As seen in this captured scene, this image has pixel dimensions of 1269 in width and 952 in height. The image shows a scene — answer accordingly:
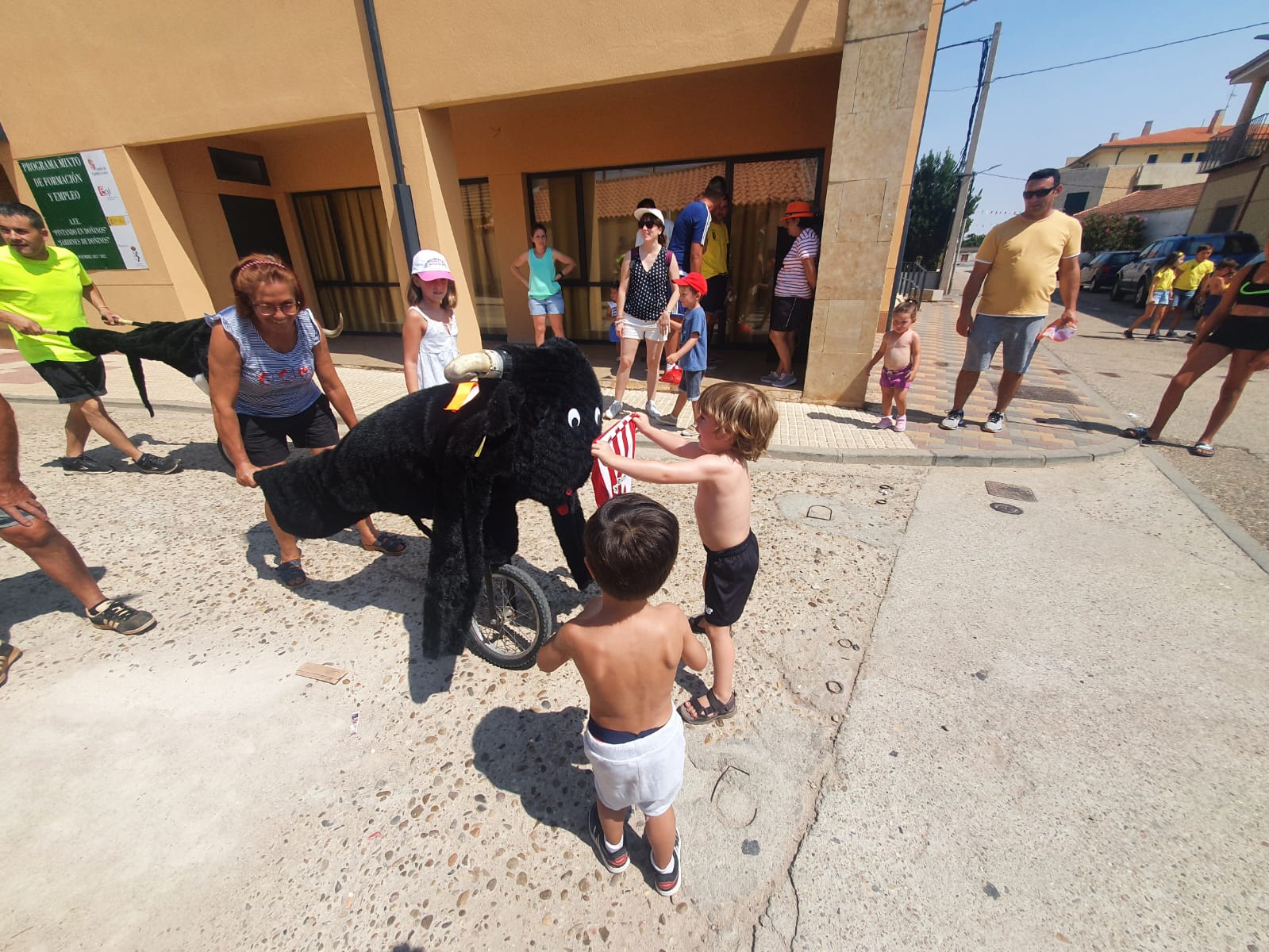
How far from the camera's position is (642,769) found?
5.06 ft

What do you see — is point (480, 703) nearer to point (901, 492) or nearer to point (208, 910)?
point (208, 910)

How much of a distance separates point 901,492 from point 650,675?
11.8 feet

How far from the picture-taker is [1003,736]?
2186 mm

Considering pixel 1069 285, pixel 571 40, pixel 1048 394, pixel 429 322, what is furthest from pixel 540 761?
pixel 1048 394

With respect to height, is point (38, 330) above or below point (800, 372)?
above

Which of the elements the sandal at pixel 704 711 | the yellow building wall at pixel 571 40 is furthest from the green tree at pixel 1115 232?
the sandal at pixel 704 711

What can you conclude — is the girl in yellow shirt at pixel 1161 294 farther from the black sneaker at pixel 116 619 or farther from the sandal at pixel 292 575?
the black sneaker at pixel 116 619

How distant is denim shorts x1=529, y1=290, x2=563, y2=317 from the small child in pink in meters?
4.03

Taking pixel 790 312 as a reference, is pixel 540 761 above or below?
below

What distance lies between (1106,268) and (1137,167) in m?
41.3

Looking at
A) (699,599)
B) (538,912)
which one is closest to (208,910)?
(538,912)

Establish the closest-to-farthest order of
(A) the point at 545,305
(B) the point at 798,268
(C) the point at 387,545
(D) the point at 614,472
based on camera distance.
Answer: (D) the point at 614,472 < (C) the point at 387,545 < (B) the point at 798,268 < (A) the point at 545,305

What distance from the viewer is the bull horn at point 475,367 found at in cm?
178

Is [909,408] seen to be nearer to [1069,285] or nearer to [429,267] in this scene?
[1069,285]
